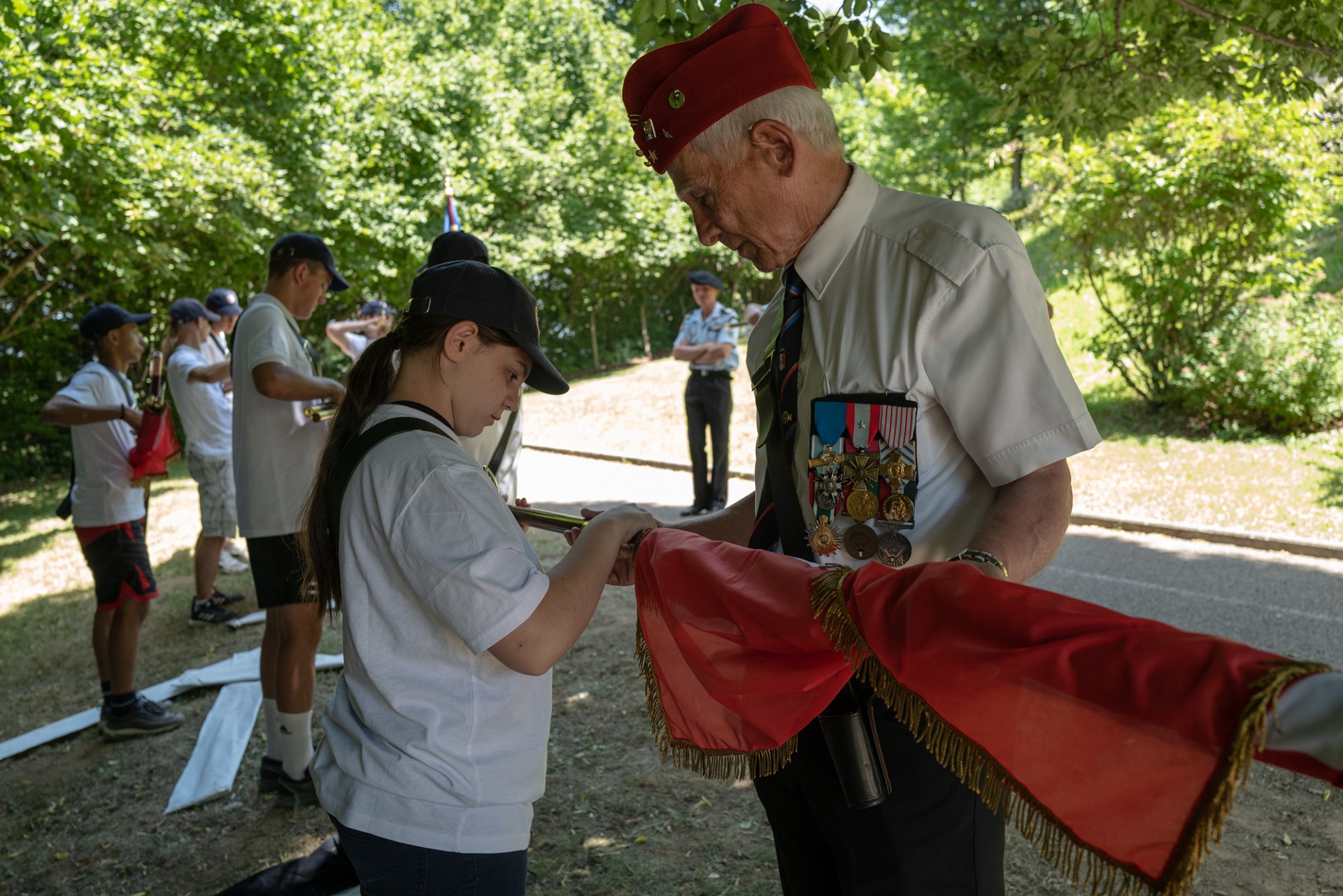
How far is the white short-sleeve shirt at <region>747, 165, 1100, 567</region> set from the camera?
1573 mm

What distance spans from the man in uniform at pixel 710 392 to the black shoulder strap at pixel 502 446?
522 cm

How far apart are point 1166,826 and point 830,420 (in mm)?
905

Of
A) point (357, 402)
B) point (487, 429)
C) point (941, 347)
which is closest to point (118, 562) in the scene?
point (487, 429)

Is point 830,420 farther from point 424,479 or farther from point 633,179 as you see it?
point 633,179

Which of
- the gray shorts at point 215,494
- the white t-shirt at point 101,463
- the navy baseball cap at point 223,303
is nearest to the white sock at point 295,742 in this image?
the white t-shirt at point 101,463

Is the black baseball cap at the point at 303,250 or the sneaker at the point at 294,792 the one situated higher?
the black baseball cap at the point at 303,250

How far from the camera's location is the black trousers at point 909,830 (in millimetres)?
1697

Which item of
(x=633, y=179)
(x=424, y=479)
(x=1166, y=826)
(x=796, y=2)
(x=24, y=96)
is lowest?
(x=1166, y=826)

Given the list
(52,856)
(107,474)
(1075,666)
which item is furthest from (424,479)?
(107,474)

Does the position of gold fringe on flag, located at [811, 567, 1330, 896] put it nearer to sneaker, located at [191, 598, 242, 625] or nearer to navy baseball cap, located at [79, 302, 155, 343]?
navy baseball cap, located at [79, 302, 155, 343]

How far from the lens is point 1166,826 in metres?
1.09

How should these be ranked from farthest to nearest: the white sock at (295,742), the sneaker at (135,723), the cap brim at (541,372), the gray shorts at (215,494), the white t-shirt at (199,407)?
the white t-shirt at (199,407), the gray shorts at (215,494), the sneaker at (135,723), the white sock at (295,742), the cap brim at (541,372)

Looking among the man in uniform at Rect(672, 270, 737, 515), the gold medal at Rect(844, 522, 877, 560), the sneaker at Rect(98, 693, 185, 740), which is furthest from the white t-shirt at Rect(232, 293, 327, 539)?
the man in uniform at Rect(672, 270, 737, 515)

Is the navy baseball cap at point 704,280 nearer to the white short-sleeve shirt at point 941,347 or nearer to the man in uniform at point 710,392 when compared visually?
the man in uniform at point 710,392
